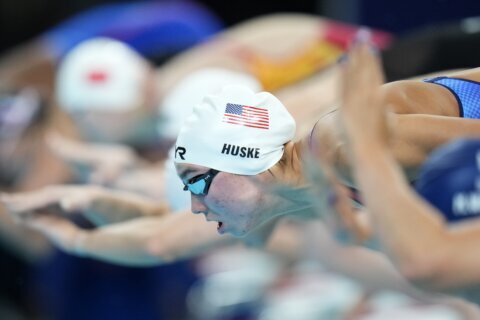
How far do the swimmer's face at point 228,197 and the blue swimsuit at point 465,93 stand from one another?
415mm

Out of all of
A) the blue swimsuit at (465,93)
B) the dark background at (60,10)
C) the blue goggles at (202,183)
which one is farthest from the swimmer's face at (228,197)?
the dark background at (60,10)

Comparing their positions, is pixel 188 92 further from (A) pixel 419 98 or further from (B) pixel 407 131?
(B) pixel 407 131

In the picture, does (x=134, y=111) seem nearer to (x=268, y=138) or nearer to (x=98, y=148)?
(x=98, y=148)

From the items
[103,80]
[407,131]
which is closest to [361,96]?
[407,131]

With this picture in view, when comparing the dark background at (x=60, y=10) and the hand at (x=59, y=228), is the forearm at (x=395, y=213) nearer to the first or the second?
the hand at (x=59, y=228)

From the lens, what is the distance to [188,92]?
12.6 feet

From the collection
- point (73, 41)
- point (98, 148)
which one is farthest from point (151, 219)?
point (73, 41)

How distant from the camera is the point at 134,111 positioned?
3938mm

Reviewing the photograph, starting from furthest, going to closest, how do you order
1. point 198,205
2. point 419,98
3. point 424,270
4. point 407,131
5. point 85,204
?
point 85,204 → point 198,205 → point 419,98 → point 407,131 → point 424,270

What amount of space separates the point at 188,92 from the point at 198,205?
6.04 ft

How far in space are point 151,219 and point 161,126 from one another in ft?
3.85

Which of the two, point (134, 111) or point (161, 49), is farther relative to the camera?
point (161, 49)

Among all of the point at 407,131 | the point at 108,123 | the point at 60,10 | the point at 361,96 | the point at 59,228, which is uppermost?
the point at 361,96

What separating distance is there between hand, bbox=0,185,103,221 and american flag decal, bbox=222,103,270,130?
808mm
